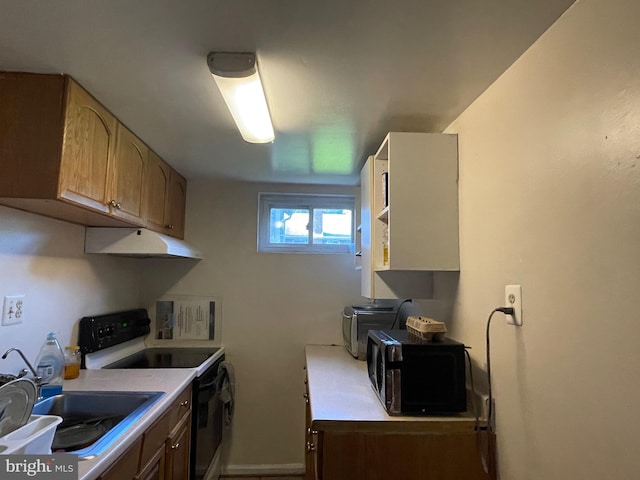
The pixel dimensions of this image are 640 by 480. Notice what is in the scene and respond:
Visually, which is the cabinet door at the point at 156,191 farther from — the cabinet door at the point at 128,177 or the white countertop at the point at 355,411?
the white countertop at the point at 355,411

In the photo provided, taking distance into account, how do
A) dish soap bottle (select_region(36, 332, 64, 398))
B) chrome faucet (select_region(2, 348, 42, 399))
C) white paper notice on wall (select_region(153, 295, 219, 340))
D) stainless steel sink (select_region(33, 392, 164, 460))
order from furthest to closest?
1. white paper notice on wall (select_region(153, 295, 219, 340))
2. dish soap bottle (select_region(36, 332, 64, 398))
3. chrome faucet (select_region(2, 348, 42, 399))
4. stainless steel sink (select_region(33, 392, 164, 460))

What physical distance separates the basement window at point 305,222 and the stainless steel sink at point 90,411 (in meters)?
1.58

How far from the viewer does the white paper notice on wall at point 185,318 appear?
119 inches

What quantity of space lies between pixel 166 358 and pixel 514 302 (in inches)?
88.4

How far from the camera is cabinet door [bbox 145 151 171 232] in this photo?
2387 millimetres

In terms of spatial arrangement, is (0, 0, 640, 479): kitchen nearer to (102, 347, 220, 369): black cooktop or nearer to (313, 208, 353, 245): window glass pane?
(102, 347, 220, 369): black cooktop

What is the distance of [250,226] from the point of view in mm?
3131

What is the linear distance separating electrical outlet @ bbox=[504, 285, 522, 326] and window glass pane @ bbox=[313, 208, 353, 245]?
1.93 metres

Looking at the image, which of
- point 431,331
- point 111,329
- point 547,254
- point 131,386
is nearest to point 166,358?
point 111,329

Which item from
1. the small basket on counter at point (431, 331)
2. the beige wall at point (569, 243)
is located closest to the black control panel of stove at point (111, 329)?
the small basket on counter at point (431, 331)

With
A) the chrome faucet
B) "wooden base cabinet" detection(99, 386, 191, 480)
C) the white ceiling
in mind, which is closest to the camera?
the white ceiling

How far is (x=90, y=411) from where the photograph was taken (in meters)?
1.83

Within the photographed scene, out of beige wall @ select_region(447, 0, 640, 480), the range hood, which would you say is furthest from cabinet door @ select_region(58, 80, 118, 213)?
beige wall @ select_region(447, 0, 640, 480)

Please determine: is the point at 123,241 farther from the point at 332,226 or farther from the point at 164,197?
the point at 332,226
